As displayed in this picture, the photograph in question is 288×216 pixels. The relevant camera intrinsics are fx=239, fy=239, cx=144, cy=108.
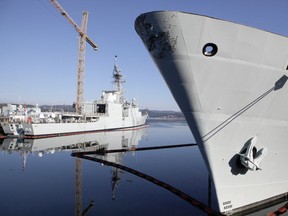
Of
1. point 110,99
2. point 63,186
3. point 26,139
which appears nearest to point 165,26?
point 63,186

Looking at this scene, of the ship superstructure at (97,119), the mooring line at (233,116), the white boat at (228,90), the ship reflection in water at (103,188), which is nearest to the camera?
the white boat at (228,90)

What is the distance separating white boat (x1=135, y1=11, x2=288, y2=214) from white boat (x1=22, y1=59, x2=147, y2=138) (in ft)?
99.0

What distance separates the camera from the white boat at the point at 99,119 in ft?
111

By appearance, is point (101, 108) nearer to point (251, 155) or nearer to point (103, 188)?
point (103, 188)

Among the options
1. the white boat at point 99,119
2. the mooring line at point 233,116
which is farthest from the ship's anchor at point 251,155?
the white boat at point 99,119

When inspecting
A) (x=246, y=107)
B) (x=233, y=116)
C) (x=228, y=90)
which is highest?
(x=228, y=90)

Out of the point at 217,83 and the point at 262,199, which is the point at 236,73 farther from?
the point at 262,199

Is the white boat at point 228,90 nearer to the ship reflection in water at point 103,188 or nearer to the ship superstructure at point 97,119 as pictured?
the ship reflection in water at point 103,188

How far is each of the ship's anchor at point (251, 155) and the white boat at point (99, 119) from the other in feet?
101

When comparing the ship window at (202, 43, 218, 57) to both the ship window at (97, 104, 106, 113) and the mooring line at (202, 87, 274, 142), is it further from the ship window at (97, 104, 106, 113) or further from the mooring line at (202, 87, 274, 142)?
the ship window at (97, 104, 106, 113)

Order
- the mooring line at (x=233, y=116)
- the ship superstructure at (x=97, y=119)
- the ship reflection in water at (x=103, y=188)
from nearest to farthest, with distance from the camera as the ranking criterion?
the mooring line at (x=233, y=116) < the ship reflection in water at (x=103, y=188) < the ship superstructure at (x=97, y=119)

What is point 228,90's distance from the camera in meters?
6.96

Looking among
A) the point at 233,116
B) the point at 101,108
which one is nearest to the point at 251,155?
the point at 233,116

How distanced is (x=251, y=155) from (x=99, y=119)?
38708mm
